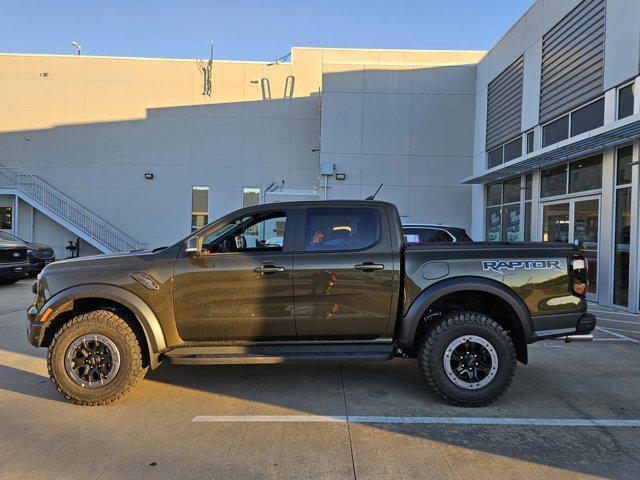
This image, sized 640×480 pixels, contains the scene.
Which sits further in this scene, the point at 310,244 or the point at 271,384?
the point at 271,384

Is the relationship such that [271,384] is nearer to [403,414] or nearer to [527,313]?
[403,414]

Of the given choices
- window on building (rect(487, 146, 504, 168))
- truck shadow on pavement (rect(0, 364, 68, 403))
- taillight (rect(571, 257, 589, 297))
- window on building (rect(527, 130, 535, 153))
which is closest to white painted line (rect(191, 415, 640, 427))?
taillight (rect(571, 257, 589, 297))

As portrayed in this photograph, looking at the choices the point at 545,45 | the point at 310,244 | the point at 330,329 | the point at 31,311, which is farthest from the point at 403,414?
the point at 545,45

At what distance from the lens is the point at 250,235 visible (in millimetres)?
4797

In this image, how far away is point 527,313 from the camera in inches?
170

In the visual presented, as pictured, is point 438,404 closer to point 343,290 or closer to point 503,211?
point 343,290

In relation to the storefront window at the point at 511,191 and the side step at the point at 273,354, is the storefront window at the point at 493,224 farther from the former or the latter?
the side step at the point at 273,354

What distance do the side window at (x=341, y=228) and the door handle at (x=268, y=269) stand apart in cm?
36

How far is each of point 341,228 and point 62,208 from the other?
17280 mm

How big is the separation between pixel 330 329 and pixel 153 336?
170 centimetres

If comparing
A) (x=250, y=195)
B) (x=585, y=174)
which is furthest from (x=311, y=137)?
(x=585, y=174)

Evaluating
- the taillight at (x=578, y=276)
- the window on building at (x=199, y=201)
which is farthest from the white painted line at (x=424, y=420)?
the window on building at (x=199, y=201)

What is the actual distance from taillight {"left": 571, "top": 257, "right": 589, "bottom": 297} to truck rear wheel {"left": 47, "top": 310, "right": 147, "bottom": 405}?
4.31 m

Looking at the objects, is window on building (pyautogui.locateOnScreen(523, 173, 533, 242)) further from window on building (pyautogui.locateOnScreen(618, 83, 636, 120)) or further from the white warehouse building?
window on building (pyautogui.locateOnScreen(618, 83, 636, 120))
